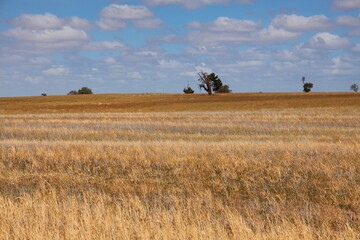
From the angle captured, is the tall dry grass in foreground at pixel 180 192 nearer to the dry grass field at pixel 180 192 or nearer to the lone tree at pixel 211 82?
the dry grass field at pixel 180 192

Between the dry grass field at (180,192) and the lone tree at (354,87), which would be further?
the lone tree at (354,87)

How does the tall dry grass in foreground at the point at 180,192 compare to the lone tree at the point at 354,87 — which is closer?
the tall dry grass in foreground at the point at 180,192

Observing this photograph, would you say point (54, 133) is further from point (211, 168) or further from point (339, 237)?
point (339, 237)

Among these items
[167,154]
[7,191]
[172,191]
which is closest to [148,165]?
[167,154]

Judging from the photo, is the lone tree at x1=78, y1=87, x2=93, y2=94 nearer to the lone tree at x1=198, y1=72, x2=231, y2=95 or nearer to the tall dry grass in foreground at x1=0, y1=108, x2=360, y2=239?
the lone tree at x1=198, y1=72, x2=231, y2=95

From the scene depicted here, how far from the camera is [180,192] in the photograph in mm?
12500

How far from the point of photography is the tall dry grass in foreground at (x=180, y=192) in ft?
28.4

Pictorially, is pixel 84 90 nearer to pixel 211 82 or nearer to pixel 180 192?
pixel 211 82

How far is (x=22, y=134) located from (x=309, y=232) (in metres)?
24.7

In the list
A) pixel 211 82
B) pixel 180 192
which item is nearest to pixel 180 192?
pixel 180 192

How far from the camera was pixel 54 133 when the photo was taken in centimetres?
2897

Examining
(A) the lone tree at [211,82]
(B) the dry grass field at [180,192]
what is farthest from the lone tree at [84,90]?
(B) the dry grass field at [180,192]

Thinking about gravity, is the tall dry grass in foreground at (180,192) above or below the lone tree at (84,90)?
below

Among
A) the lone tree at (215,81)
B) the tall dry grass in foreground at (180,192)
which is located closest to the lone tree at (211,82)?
the lone tree at (215,81)
